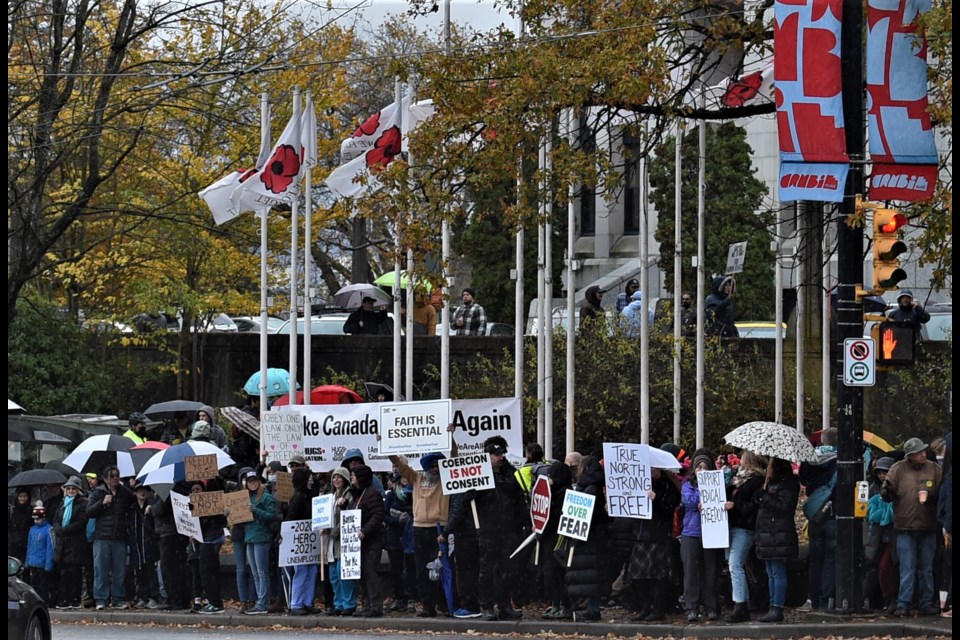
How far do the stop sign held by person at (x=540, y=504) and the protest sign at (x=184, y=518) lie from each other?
3.90 metres

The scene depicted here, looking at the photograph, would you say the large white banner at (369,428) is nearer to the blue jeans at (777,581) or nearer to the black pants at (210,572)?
the black pants at (210,572)

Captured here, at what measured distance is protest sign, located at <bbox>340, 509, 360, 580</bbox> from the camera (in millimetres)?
18219

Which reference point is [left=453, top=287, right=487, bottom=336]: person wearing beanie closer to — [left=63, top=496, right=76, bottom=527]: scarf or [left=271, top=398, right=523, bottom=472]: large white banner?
[left=271, top=398, right=523, bottom=472]: large white banner

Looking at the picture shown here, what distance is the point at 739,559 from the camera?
1680 cm

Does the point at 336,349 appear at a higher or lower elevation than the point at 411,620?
higher

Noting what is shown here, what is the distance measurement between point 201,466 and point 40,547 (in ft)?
8.54

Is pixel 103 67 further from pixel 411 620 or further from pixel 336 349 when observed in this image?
pixel 411 620

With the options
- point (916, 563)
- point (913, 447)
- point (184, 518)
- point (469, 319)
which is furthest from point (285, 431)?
point (469, 319)

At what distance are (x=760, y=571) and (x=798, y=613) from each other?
55 centimetres

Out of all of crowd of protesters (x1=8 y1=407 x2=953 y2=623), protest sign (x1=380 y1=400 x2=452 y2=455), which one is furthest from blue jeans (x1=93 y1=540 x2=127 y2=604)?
protest sign (x1=380 y1=400 x2=452 y2=455)

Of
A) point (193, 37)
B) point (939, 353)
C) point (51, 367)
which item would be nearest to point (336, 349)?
point (51, 367)

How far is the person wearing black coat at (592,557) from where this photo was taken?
17344 millimetres

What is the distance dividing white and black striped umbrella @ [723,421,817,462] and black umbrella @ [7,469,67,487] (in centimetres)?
824

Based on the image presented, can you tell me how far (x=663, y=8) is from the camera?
60.7 ft
